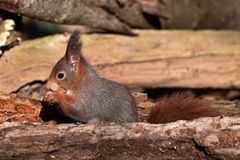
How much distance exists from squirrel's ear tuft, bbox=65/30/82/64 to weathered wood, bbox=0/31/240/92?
917 mm

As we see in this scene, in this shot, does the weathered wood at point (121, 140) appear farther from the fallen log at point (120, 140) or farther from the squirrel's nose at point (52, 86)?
the squirrel's nose at point (52, 86)

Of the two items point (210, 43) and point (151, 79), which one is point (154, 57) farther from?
point (210, 43)

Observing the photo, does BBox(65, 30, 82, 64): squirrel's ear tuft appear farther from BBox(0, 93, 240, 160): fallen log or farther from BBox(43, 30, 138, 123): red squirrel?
BBox(0, 93, 240, 160): fallen log

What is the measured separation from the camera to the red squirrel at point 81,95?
3.48m

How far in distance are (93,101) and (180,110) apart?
1.80 ft

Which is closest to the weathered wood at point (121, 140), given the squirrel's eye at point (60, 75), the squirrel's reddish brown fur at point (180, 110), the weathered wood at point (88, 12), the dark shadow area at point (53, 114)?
the squirrel's reddish brown fur at point (180, 110)

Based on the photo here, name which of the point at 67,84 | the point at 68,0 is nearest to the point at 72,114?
the point at 67,84

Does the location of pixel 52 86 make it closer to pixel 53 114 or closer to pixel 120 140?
pixel 53 114

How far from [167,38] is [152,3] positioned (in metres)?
0.33

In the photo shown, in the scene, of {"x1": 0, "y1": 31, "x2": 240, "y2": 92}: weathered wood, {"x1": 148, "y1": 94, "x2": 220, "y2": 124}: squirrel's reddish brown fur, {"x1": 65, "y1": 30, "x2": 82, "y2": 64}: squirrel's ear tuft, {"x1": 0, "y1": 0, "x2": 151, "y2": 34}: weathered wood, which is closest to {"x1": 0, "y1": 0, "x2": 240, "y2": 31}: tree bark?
{"x1": 0, "y1": 0, "x2": 151, "y2": 34}: weathered wood

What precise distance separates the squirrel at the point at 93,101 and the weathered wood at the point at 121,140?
1.15ft

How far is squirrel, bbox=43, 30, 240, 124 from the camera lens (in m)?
3.46

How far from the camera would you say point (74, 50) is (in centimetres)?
346

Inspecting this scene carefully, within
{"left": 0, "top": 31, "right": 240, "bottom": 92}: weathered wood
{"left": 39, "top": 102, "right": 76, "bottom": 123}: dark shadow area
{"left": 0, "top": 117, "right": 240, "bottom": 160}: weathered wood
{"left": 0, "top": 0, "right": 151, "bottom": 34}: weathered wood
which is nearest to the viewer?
{"left": 0, "top": 117, "right": 240, "bottom": 160}: weathered wood
